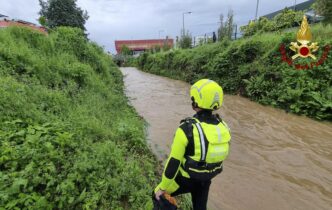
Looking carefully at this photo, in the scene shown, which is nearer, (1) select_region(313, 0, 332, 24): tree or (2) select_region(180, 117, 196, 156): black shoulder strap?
(2) select_region(180, 117, 196, 156): black shoulder strap

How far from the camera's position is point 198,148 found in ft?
6.53

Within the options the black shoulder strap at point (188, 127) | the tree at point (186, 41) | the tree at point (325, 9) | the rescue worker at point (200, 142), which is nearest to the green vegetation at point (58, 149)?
the rescue worker at point (200, 142)

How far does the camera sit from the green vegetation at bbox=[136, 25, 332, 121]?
26.4ft

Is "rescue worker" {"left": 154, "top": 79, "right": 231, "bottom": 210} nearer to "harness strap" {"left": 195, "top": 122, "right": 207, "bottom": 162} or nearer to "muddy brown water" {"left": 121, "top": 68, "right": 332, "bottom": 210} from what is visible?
"harness strap" {"left": 195, "top": 122, "right": 207, "bottom": 162}

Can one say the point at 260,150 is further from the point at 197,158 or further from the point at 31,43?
the point at 31,43

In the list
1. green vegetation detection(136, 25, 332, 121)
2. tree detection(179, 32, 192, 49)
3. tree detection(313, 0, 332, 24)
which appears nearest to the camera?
green vegetation detection(136, 25, 332, 121)

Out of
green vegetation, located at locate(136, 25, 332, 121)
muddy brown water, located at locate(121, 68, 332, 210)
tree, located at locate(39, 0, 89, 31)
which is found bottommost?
muddy brown water, located at locate(121, 68, 332, 210)

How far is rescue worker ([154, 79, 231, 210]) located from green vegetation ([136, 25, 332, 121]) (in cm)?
697

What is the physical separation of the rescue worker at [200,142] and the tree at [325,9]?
45.0 feet

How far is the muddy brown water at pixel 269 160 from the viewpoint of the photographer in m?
3.84

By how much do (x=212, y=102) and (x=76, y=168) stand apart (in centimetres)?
198

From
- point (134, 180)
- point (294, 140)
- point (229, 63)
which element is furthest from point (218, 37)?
point (134, 180)

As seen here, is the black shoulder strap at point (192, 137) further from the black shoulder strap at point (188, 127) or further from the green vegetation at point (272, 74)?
the green vegetation at point (272, 74)

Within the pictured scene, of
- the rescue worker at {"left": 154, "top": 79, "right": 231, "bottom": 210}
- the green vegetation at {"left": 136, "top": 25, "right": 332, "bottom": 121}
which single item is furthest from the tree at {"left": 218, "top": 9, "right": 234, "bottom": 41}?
the rescue worker at {"left": 154, "top": 79, "right": 231, "bottom": 210}
